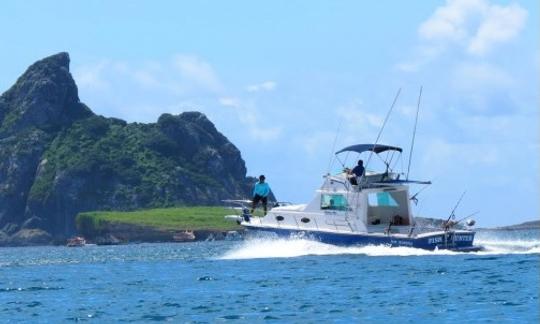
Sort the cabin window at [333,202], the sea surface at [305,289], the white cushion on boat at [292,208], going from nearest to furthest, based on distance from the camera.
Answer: the sea surface at [305,289]
the cabin window at [333,202]
the white cushion on boat at [292,208]

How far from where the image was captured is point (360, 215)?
54750 millimetres

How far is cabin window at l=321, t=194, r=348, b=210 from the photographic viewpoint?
55438mm

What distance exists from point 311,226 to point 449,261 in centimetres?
1029

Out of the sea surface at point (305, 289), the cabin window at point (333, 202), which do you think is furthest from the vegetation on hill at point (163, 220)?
the sea surface at point (305, 289)

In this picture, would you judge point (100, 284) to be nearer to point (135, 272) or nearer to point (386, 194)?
point (135, 272)

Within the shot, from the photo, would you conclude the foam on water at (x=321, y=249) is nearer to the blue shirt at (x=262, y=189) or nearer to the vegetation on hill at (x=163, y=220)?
the blue shirt at (x=262, y=189)

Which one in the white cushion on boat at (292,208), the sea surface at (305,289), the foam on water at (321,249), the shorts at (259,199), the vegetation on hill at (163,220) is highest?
the vegetation on hill at (163,220)

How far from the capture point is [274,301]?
113 feet

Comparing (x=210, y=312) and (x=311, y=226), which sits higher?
(x=311, y=226)

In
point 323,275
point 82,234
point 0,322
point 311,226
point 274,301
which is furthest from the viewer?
point 82,234

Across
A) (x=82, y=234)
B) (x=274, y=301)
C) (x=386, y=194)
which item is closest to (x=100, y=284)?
(x=274, y=301)

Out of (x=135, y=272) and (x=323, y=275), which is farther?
(x=135, y=272)

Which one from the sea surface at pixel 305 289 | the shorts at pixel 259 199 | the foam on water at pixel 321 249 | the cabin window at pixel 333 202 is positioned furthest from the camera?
the shorts at pixel 259 199

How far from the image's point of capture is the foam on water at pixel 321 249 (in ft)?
172
